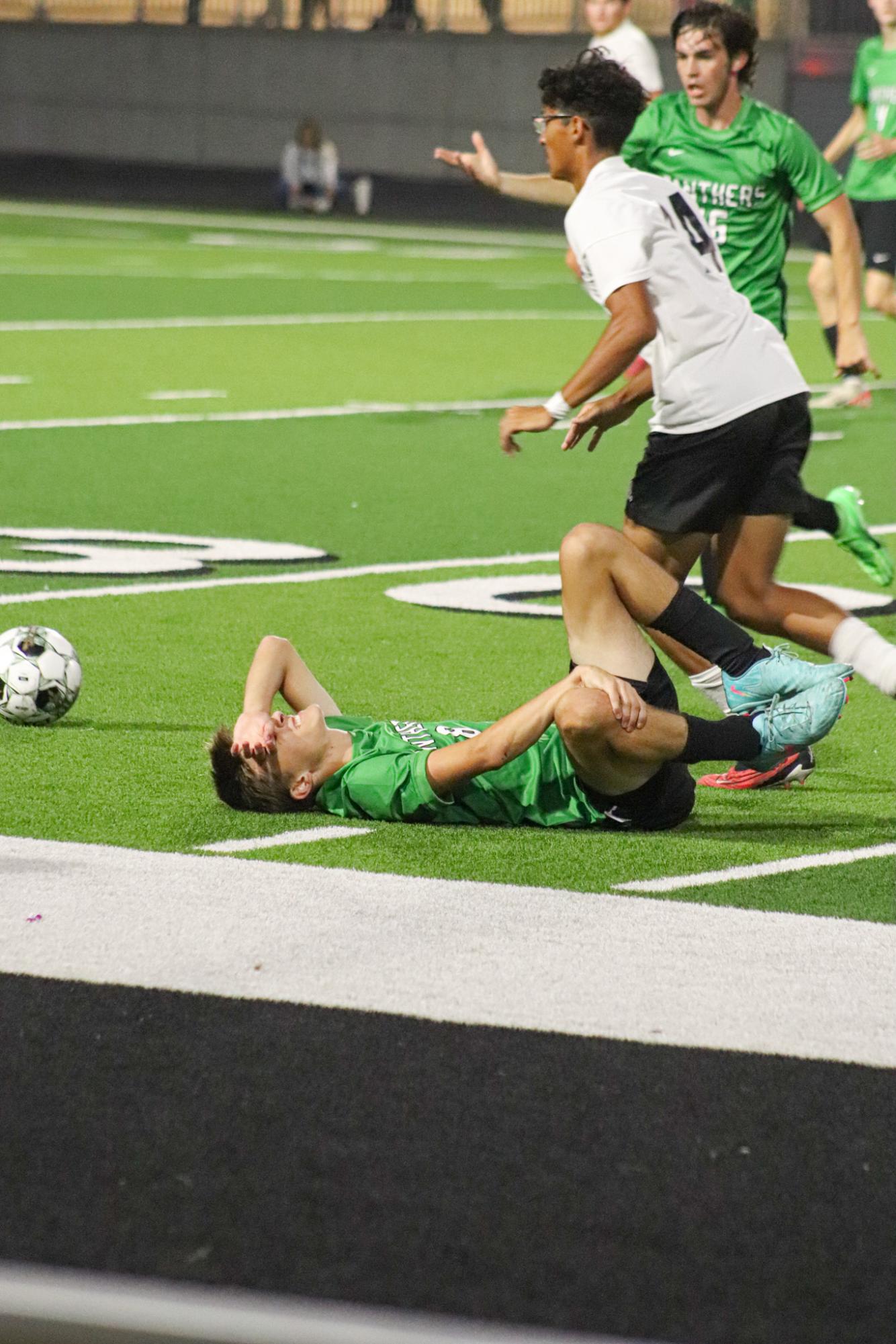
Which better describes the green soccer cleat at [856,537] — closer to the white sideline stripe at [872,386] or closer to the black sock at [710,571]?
the black sock at [710,571]

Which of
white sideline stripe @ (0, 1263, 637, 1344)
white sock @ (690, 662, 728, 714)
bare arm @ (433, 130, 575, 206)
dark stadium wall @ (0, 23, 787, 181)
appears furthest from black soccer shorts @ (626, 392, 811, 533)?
dark stadium wall @ (0, 23, 787, 181)

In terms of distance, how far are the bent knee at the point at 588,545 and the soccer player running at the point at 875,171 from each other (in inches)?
391

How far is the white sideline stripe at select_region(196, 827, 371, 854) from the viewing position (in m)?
5.75

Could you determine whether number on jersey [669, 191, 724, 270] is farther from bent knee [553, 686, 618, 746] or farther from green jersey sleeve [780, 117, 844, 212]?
green jersey sleeve [780, 117, 844, 212]

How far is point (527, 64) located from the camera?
41.4 metres

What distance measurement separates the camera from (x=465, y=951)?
4.90 meters

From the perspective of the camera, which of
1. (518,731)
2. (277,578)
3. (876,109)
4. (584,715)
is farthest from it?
(876,109)

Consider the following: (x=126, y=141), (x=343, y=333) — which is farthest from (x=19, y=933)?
(x=126, y=141)

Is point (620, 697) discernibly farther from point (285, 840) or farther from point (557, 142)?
point (557, 142)

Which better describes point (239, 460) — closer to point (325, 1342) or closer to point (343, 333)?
point (343, 333)

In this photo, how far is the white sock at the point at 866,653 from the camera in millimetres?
6328

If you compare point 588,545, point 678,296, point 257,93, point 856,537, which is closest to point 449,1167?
point 588,545

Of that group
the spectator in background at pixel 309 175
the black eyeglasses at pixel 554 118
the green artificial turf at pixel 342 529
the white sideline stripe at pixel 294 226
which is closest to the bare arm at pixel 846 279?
the green artificial turf at pixel 342 529

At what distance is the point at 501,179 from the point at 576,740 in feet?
14.2
